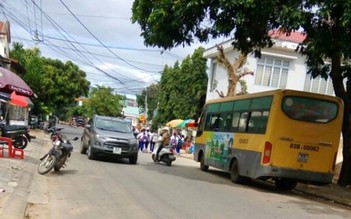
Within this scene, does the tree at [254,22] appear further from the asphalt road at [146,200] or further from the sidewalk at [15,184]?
the sidewalk at [15,184]

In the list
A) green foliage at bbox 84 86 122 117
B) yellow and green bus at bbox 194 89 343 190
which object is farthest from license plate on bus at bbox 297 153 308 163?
green foliage at bbox 84 86 122 117

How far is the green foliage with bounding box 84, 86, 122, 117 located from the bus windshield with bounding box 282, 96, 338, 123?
8508 cm

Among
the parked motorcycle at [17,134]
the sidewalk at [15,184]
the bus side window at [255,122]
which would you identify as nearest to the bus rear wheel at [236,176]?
the bus side window at [255,122]

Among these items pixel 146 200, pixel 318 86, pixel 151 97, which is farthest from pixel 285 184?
pixel 151 97

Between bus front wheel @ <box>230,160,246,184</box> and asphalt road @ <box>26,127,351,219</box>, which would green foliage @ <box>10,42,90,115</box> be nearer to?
bus front wheel @ <box>230,160,246,184</box>

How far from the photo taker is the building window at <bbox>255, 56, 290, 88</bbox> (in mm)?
36562

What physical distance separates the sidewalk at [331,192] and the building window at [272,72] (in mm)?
18712

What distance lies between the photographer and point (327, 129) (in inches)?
601

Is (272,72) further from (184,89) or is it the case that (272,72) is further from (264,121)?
(264,121)

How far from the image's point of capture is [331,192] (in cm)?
1645

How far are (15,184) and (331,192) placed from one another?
10.0 meters

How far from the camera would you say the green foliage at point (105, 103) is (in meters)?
99.7

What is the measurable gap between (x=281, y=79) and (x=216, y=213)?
28.0 metres

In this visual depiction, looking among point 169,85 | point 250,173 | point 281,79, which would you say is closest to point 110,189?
point 250,173
